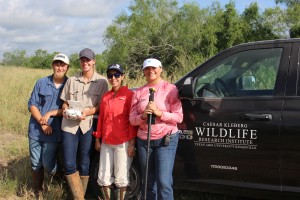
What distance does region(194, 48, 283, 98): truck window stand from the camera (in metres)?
3.97

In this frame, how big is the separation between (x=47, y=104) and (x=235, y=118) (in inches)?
86.5

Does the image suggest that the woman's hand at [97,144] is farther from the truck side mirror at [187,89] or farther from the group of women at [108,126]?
the truck side mirror at [187,89]

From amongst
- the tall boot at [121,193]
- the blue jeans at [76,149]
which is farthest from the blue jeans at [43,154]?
the tall boot at [121,193]

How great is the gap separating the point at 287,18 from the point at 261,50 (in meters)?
29.2

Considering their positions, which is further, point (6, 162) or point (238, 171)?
point (6, 162)

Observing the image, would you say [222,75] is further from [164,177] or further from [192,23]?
[192,23]

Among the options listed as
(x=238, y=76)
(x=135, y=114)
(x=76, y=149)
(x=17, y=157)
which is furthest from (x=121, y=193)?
(x=17, y=157)

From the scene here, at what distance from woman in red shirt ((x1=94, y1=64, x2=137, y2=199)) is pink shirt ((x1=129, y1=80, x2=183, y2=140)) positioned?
24 cm

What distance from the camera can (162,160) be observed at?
369cm

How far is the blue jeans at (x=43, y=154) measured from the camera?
469 centimetres

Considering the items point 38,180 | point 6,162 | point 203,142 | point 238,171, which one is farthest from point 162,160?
point 6,162

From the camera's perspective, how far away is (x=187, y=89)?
3.94 m

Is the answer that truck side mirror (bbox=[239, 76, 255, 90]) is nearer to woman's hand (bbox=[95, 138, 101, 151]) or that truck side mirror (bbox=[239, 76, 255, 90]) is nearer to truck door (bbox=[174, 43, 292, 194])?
truck door (bbox=[174, 43, 292, 194])

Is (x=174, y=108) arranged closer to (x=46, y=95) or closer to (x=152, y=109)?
(x=152, y=109)
